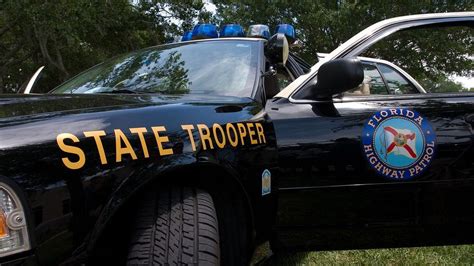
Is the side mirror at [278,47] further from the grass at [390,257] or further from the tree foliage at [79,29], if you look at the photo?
the tree foliage at [79,29]

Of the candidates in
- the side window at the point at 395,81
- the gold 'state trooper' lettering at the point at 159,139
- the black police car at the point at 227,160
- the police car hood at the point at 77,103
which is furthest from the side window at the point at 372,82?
the police car hood at the point at 77,103

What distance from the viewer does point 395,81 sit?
12.5ft

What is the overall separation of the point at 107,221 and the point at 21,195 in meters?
0.26

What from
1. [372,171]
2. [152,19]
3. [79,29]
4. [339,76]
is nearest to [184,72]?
[339,76]

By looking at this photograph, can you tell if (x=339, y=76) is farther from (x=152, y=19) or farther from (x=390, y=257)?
(x=152, y=19)

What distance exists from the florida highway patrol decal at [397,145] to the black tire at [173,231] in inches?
38.6

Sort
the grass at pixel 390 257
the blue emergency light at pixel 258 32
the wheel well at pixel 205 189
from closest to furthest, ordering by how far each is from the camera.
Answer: the wheel well at pixel 205 189 → the grass at pixel 390 257 → the blue emergency light at pixel 258 32

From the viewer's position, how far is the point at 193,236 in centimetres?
155

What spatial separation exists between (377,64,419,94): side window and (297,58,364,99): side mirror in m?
1.40

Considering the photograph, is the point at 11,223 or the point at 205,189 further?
the point at 205,189

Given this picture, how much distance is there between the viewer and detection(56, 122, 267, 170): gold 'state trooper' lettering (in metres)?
1.27

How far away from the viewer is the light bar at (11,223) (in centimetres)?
113

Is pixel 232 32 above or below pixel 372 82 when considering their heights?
above

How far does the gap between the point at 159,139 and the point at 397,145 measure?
128 cm
